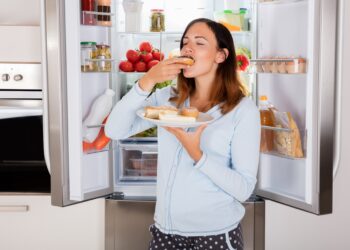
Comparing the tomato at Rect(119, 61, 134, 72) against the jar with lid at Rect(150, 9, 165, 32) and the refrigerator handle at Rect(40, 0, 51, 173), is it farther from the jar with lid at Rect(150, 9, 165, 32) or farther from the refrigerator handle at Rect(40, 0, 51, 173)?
the refrigerator handle at Rect(40, 0, 51, 173)

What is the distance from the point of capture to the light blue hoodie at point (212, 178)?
5.98 feet

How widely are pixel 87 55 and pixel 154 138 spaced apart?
0.61 meters

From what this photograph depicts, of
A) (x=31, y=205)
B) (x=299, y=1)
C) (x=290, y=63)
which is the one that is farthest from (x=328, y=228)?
(x=31, y=205)

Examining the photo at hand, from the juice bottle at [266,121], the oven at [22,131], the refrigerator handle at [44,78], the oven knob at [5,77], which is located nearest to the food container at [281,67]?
the juice bottle at [266,121]

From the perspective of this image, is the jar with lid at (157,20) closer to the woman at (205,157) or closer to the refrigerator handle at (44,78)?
the refrigerator handle at (44,78)

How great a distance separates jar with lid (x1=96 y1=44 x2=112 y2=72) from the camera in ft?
8.05

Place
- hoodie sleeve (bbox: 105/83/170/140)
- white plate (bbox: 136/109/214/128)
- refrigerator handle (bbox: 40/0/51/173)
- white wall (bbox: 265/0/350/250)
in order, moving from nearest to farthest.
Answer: white plate (bbox: 136/109/214/128) → hoodie sleeve (bbox: 105/83/170/140) → refrigerator handle (bbox: 40/0/51/173) → white wall (bbox: 265/0/350/250)

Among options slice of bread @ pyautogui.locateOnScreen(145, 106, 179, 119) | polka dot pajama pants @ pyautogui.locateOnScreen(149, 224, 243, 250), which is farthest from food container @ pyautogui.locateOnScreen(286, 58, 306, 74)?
polka dot pajama pants @ pyautogui.locateOnScreen(149, 224, 243, 250)

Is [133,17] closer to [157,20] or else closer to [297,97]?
[157,20]

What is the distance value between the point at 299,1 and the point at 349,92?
0.50 m

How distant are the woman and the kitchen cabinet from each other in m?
0.77

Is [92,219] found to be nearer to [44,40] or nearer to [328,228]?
[44,40]

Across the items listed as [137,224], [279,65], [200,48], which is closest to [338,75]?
[279,65]

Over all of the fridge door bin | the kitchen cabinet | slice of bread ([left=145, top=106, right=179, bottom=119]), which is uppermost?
slice of bread ([left=145, top=106, right=179, bottom=119])
